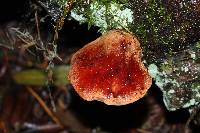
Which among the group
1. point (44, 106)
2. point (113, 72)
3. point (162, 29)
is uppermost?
point (162, 29)

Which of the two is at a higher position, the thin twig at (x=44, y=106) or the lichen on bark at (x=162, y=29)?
the lichen on bark at (x=162, y=29)

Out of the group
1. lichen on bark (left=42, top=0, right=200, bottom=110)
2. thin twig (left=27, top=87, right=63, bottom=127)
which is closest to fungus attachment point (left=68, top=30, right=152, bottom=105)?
lichen on bark (left=42, top=0, right=200, bottom=110)

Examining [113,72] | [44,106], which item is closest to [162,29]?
[113,72]

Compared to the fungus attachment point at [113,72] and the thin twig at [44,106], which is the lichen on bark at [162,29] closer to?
the fungus attachment point at [113,72]

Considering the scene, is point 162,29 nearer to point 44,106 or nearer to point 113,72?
point 113,72

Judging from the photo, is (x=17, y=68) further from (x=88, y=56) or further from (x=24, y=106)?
(x=88, y=56)

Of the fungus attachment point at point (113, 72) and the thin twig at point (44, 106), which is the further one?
the thin twig at point (44, 106)

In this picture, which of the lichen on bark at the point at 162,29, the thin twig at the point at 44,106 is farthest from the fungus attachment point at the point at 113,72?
the thin twig at the point at 44,106

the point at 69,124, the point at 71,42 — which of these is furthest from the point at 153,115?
the point at 71,42
